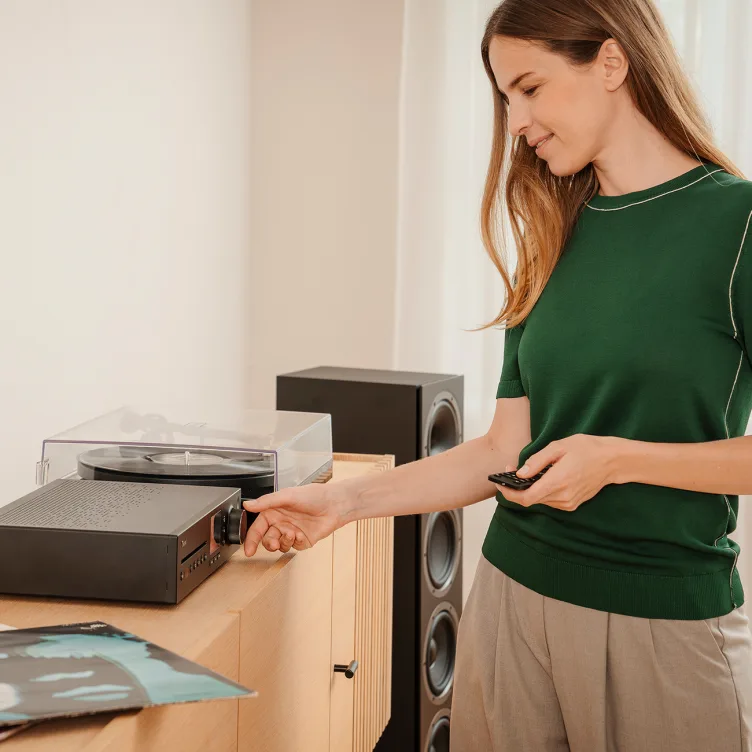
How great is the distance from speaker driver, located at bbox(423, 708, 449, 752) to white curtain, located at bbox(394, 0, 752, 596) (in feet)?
2.76

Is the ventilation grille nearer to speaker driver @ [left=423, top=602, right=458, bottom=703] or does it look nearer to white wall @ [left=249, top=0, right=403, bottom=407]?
speaker driver @ [left=423, top=602, right=458, bottom=703]

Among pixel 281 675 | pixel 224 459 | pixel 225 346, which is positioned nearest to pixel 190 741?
pixel 281 675

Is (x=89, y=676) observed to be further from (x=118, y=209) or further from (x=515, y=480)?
(x=118, y=209)

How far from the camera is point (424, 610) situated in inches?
70.4

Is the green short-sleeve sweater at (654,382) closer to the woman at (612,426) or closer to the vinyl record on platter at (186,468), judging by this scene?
the woman at (612,426)

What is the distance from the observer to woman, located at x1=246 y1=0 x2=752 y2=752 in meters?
0.93

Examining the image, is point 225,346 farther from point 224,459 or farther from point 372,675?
point 224,459

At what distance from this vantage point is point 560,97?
103 centimetres

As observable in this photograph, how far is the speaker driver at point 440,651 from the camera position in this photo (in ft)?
6.07

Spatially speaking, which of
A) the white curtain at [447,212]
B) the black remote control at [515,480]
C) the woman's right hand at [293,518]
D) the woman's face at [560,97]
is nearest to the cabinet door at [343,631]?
the woman's right hand at [293,518]

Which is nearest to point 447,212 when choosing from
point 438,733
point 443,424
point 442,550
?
point 443,424

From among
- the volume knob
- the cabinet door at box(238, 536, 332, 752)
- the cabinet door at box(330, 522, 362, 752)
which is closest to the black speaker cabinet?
the cabinet door at box(330, 522, 362, 752)

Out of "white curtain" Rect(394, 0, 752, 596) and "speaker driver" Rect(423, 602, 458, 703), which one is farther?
"white curtain" Rect(394, 0, 752, 596)

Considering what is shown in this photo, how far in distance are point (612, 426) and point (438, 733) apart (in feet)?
3.72
